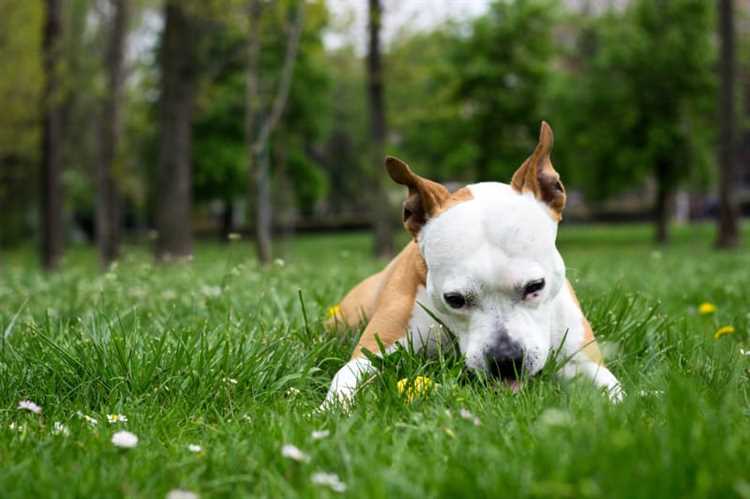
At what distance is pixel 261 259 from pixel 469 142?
18.3m

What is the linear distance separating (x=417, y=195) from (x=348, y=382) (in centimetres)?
76

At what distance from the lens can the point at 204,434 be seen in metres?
2.32

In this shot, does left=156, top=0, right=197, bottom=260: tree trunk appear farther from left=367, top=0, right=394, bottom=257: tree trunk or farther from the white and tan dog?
the white and tan dog

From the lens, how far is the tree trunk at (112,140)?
17.3 meters

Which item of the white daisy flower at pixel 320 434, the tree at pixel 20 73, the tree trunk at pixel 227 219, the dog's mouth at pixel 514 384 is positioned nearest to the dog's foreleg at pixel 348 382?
the white daisy flower at pixel 320 434

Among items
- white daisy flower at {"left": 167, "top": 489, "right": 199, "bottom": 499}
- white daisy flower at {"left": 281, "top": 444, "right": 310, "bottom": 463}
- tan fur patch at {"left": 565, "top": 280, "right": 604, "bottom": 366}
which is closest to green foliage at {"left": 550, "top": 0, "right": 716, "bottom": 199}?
tan fur patch at {"left": 565, "top": 280, "right": 604, "bottom": 366}

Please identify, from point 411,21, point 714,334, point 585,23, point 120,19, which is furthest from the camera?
point 585,23

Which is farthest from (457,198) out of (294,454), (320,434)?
(294,454)

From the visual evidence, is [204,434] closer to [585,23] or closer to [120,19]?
[120,19]

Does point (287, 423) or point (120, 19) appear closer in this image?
point (287, 423)

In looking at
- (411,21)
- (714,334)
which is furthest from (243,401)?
(411,21)

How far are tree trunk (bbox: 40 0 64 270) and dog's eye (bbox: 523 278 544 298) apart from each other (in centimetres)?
1287

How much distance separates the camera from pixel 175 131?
12.6m

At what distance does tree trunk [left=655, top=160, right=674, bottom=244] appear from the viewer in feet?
79.3
